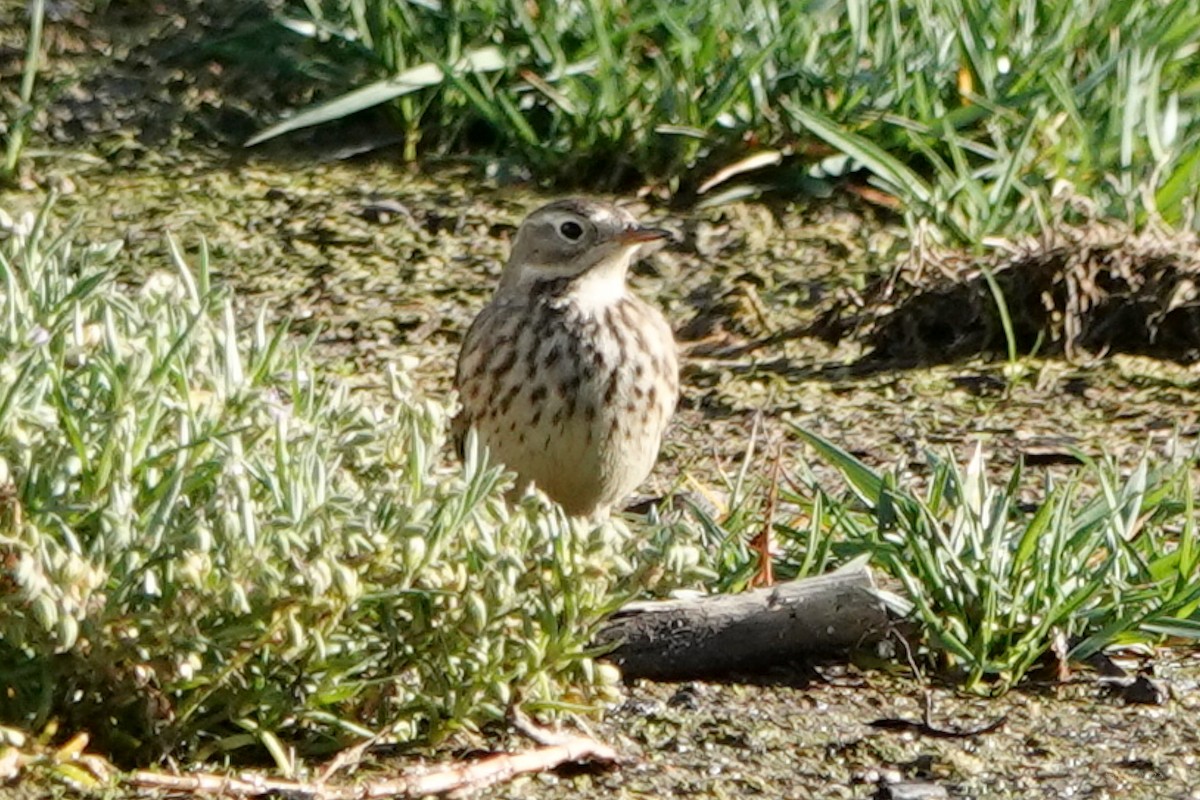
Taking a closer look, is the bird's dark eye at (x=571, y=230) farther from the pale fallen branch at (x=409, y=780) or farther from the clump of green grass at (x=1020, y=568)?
the pale fallen branch at (x=409, y=780)

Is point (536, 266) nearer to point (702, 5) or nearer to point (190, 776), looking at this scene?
point (702, 5)

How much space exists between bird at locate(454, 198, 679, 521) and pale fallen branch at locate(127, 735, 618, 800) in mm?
1544

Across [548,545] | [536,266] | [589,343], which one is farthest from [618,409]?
[548,545]

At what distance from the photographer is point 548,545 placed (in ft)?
15.0

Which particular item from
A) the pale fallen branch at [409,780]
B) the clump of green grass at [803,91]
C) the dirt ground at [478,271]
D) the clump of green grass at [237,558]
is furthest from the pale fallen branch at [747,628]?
the clump of green grass at [803,91]

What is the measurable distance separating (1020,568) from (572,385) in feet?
4.67

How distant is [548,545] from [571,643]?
6.9 inches

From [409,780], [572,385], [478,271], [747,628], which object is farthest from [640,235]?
[409,780]

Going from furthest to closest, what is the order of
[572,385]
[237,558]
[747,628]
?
1. [572,385]
2. [747,628]
3. [237,558]

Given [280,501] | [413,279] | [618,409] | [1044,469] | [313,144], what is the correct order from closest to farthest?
1. [280,501]
2. [618,409]
3. [1044,469]
4. [413,279]
5. [313,144]

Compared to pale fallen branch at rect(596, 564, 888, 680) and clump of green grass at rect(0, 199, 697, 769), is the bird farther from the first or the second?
clump of green grass at rect(0, 199, 697, 769)

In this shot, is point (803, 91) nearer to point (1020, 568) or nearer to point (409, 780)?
point (1020, 568)

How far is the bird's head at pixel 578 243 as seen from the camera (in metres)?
6.72

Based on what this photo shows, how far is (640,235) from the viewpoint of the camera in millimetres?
6672
